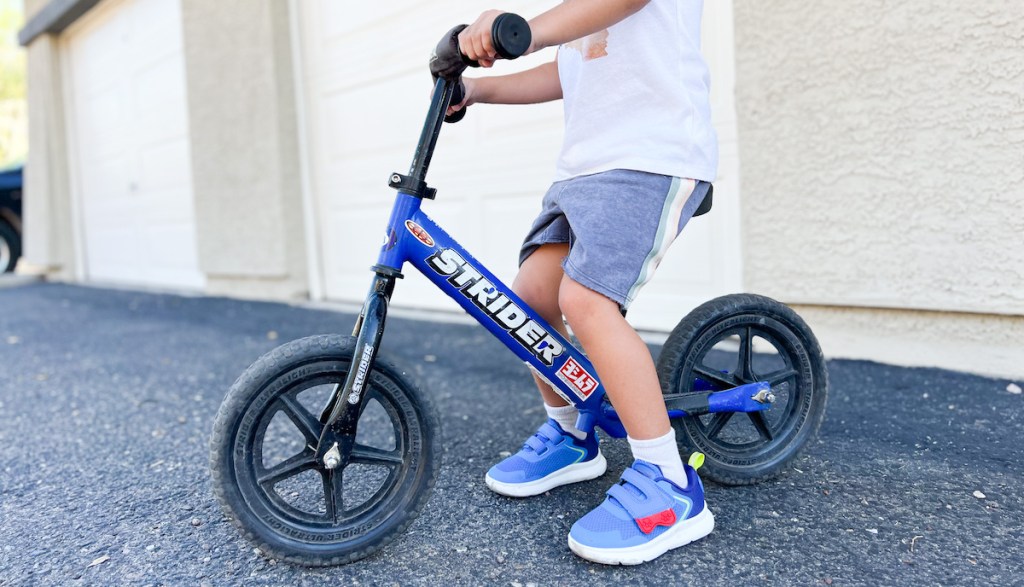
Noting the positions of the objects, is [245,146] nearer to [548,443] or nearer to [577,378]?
[548,443]

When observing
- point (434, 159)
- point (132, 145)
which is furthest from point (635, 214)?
point (132, 145)

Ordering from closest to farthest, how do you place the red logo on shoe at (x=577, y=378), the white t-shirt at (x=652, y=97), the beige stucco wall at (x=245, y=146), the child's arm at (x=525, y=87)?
the white t-shirt at (x=652, y=97) → the red logo on shoe at (x=577, y=378) → the child's arm at (x=525, y=87) → the beige stucco wall at (x=245, y=146)

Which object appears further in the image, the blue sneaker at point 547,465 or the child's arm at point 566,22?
the blue sneaker at point 547,465

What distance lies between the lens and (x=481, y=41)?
4.70ft

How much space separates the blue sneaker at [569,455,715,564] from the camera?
156 cm

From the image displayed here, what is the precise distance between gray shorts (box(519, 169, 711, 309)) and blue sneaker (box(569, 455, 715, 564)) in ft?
1.30

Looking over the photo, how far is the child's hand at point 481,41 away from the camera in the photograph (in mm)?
1421

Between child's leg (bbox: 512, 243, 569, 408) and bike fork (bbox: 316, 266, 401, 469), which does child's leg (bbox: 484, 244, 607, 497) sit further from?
bike fork (bbox: 316, 266, 401, 469)

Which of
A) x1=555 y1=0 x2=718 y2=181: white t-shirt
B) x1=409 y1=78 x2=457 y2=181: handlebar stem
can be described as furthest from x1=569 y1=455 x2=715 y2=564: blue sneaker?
x1=409 y1=78 x2=457 y2=181: handlebar stem

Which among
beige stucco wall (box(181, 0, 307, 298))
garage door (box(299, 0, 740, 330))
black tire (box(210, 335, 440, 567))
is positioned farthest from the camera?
beige stucco wall (box(181, 0, 307, 298))

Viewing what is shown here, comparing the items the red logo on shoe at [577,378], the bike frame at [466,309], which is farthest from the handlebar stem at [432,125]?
the red logo on shoe at [577,378]

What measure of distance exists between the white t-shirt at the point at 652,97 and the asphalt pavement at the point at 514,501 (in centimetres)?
68

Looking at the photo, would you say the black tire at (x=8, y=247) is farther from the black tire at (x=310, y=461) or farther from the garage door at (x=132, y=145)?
the black tire at (x=310, y=461)

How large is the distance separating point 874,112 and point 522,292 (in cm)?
175
